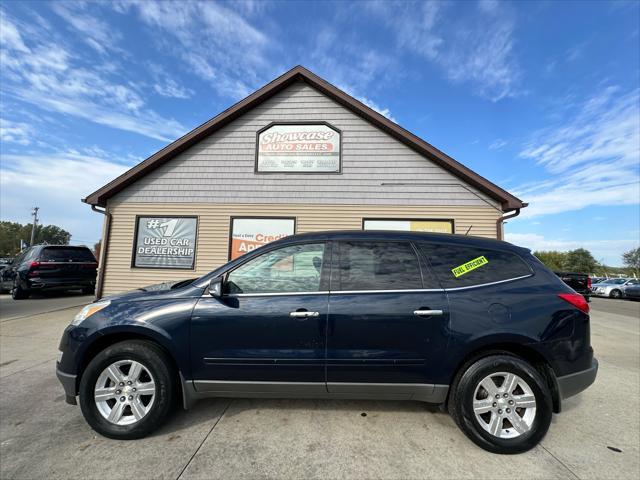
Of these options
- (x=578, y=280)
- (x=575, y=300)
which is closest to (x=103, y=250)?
(x=575, y=300)

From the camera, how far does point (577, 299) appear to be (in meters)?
2.53

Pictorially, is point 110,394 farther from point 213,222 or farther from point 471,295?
point 213,222

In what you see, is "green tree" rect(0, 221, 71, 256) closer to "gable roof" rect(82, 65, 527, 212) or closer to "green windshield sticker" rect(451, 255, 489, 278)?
"gable roof" rect(82, 65, 527, 212)

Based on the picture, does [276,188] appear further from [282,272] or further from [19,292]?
[19,292]

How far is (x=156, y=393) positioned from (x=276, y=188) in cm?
629

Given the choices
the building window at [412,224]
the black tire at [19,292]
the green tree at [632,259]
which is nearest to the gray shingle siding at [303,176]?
the building window at [412,224]

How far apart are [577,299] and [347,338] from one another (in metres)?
2.00

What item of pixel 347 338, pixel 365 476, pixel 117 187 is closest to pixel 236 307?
pixel 347 338

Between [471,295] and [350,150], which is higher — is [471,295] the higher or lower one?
the lower one

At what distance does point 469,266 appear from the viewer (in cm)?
263

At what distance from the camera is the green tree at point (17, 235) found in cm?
6051

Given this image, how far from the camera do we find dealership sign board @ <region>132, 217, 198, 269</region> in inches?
319

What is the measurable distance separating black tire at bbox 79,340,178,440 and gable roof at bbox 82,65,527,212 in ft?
23.1

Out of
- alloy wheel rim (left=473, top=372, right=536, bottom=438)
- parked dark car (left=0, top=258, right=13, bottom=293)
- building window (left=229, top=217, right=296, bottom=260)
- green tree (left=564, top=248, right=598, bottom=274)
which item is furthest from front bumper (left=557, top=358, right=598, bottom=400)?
green tree (left=564, top=248, right=598, bottom=274)
